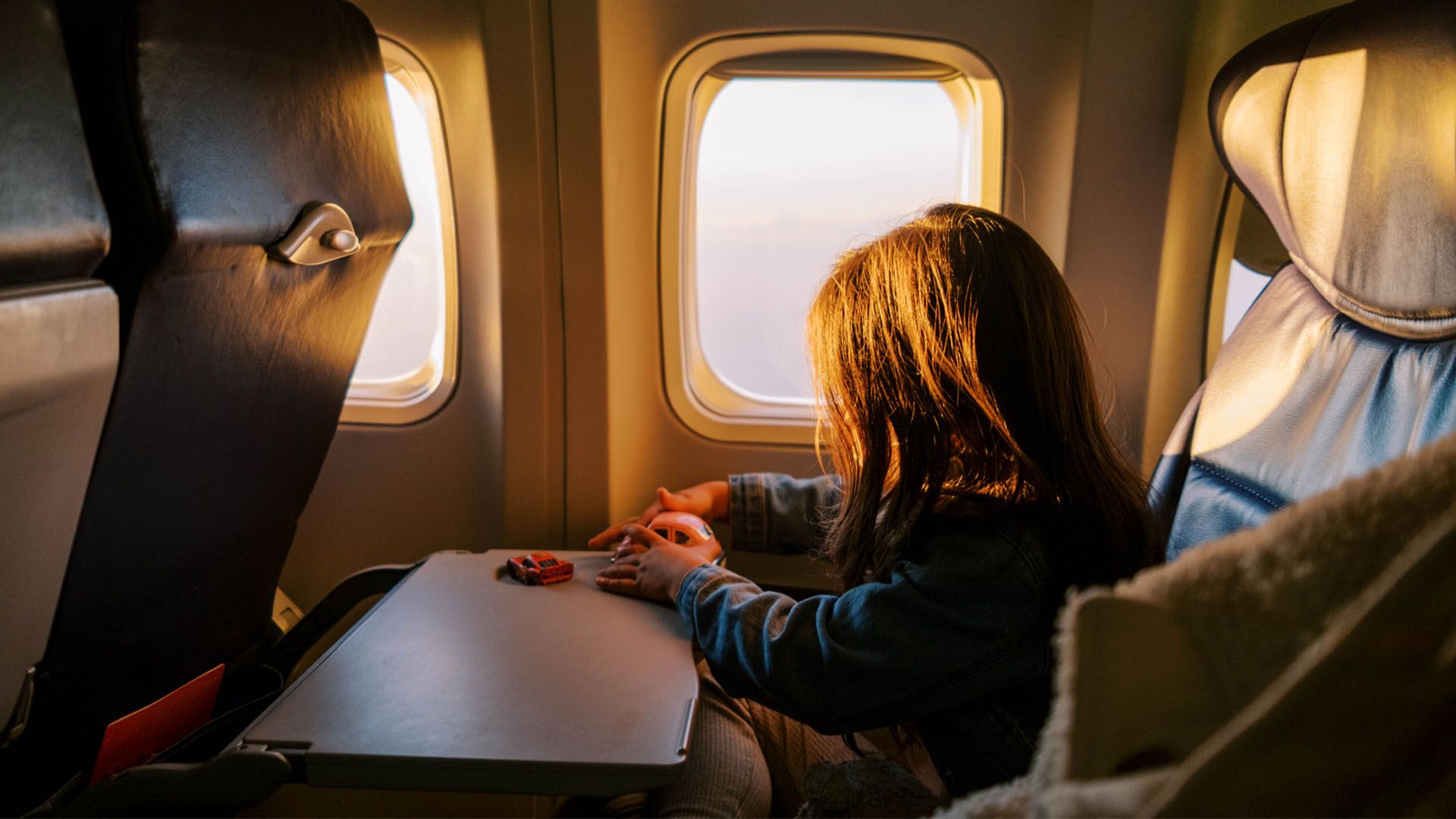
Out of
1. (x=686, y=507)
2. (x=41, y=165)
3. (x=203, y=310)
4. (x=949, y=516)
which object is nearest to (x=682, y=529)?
(x=686, y=507)

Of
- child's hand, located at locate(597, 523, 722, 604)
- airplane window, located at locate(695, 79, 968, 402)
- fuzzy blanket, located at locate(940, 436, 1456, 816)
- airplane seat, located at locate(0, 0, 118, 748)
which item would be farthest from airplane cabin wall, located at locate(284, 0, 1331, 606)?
fuzzy blanket, located at locate(940, 436, 1456, 816)

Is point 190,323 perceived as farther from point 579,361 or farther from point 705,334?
point 705,334

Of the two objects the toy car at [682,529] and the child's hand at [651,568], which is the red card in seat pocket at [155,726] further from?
the toy car at [682,529]

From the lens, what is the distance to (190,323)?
1030 millimetres

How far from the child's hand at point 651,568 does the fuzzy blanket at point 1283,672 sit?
3.41 ft

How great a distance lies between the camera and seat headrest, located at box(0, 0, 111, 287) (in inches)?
30.0

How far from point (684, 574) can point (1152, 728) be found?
1060 mm

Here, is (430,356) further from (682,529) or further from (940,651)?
(940,651)

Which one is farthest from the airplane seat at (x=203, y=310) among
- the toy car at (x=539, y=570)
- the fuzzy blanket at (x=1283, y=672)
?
the fuzzy blanket at (x=1283, y=672)

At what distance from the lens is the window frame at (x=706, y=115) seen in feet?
6.36

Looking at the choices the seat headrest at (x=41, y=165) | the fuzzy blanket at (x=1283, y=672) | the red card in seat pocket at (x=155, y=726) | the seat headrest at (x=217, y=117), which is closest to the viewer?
the fuzzy blanket at (x=1283, y=672)

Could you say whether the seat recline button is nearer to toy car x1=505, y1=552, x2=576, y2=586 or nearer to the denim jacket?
toy car x1=505, y1=552, x2=576, y2=586

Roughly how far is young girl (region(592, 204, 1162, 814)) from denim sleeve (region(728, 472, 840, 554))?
1.72 ft

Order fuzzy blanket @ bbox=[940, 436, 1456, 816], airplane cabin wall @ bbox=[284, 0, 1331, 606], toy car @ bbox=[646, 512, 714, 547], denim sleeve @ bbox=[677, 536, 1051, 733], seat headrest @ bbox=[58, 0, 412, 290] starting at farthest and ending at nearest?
airplane cabin wall @ bbox=[284, 0, 1331, 606], toy car @ bbox=[646, 512, 714, 547], denim sleeve @ bbox=[677, 536, 1051, 733], seat headrest @ bbox=[58, 0, 412, 290], fuzzy blanket @ bbox=[940, 436, 1456, 816]
